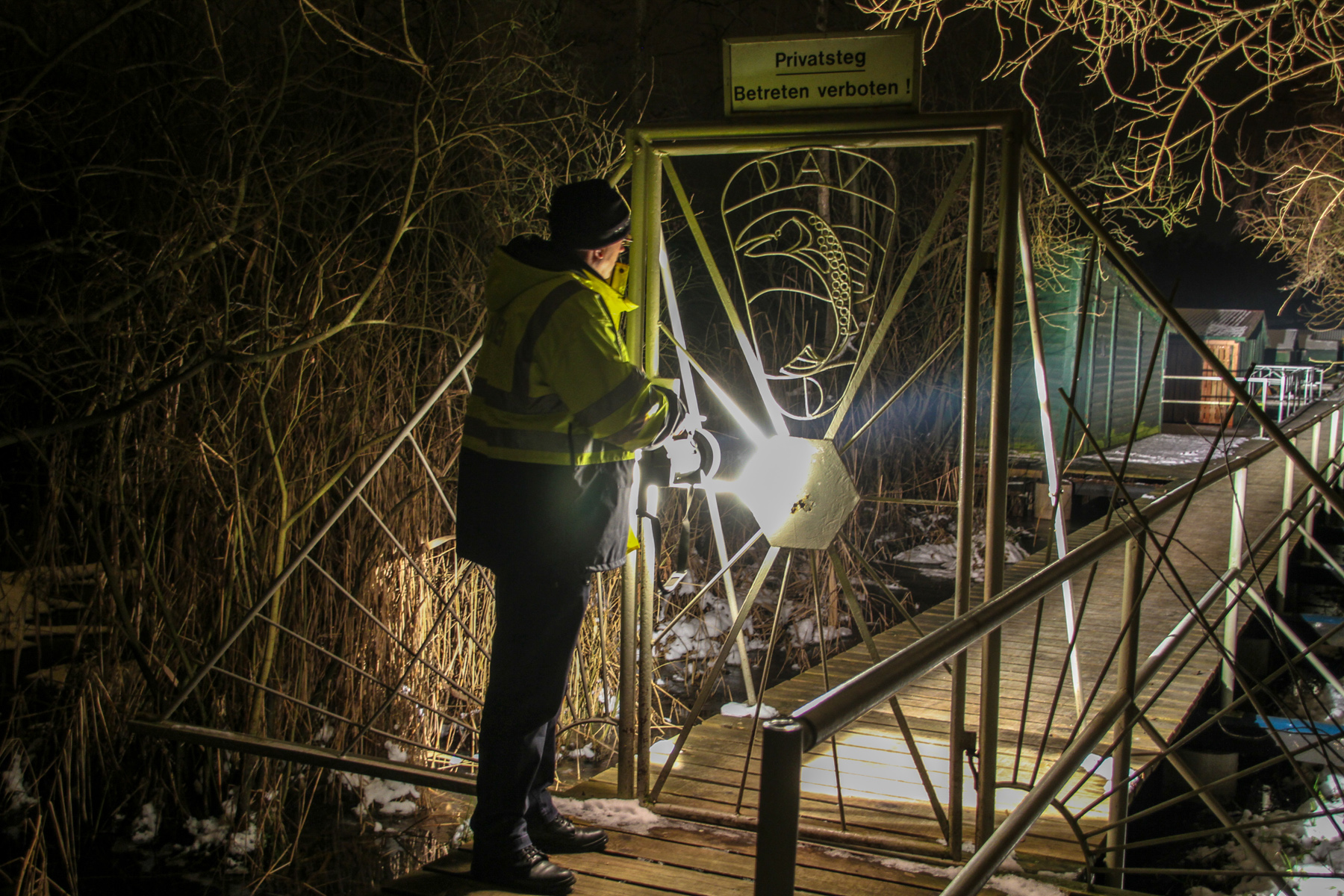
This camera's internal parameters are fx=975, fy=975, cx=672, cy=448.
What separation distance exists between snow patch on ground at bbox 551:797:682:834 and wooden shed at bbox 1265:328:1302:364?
33.8m

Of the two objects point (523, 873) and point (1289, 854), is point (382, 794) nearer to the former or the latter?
point (523, 873)

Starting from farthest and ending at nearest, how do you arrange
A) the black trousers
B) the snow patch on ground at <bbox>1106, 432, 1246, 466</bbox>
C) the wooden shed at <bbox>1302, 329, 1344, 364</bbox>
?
1. the wooden shed at <bbox>1302, 329, 1344, 364</bbox>
2. the snow patch on ground at <bbox>1106, 432, 1246, 466</bbox>
3. the black trousers

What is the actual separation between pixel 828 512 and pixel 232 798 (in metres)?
3.39

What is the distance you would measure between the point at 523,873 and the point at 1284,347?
37740 mm

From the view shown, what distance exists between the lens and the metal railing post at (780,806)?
4.03 feet

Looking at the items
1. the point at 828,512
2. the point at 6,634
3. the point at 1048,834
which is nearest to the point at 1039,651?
the point at 1048,834

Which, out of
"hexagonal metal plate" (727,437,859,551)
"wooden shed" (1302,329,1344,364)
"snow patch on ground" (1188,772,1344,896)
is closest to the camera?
"hexagonal metal plate" (727,437,859,551)

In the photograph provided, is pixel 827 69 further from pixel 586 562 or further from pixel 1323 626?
pixel 1323 626

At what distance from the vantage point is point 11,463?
5070 mm

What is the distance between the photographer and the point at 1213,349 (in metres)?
26.6

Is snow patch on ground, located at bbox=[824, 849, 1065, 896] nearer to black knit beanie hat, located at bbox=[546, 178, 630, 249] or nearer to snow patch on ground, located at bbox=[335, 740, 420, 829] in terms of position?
black knit beanie hat, located at bbox=[546, 178, 630, 249]

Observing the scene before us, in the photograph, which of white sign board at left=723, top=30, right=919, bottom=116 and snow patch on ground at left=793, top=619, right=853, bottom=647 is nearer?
white sign board at left=723, top=30, right=919, bottom=116

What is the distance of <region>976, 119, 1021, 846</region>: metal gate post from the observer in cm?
274

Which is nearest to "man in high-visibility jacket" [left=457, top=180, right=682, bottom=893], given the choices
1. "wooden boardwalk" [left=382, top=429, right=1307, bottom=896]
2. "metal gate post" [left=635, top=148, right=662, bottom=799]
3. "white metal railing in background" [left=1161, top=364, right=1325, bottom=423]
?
"wooden boardwalk" [left=382, top=429, right=1307, bottom=896]
